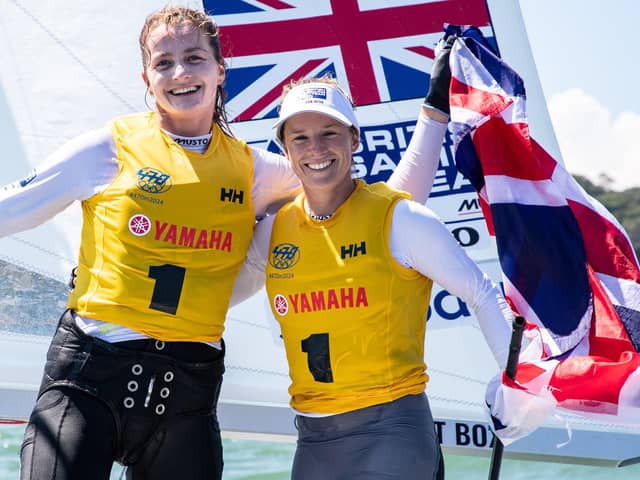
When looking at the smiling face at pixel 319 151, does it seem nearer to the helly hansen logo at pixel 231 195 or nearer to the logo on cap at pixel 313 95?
the logo on cap at pixel 313 95

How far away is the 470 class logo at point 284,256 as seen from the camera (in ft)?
6.56

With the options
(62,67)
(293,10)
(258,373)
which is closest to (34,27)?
(62,67)

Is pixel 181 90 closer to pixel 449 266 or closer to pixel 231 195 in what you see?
pixel 231 195

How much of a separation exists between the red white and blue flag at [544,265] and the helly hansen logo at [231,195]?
0.45 m

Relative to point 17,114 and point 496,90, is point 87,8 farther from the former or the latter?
point 496,90

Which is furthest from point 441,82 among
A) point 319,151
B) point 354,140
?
point 319,151

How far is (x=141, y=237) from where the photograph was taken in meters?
2.00

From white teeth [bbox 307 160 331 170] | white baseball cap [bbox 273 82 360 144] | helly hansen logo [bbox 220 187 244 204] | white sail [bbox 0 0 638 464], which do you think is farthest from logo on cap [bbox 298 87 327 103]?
white sail [bbox 0 0 638 464]

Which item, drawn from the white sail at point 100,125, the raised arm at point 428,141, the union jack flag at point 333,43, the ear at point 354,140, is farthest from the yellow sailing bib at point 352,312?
the union jack flag at point 333,43

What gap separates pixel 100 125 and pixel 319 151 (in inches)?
45.2

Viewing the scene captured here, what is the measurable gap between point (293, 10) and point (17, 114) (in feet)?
2.60

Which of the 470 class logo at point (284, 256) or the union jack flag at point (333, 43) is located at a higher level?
the union jack flag at point (333, 43)

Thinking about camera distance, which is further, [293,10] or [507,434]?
[293,10]

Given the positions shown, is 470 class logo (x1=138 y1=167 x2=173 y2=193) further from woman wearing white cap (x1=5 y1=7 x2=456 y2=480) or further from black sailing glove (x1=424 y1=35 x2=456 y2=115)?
black sailing glove (x1=424 y1=35 x2=456 y2=115)
